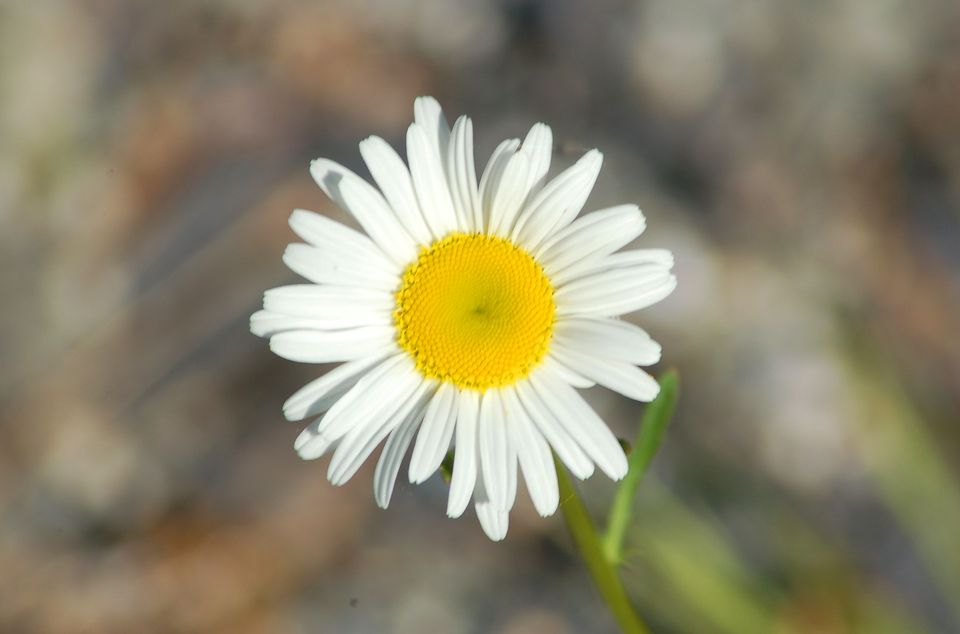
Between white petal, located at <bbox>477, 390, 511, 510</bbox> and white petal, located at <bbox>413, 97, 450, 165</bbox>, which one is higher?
white petal, located at <bbox>413, 97, 450, 165</bbox>

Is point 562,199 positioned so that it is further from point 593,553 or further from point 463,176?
point 593,553

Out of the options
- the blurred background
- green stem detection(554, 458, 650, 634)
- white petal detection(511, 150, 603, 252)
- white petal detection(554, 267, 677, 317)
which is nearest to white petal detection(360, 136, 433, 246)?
white petal detection(511, 150, 603, 252)

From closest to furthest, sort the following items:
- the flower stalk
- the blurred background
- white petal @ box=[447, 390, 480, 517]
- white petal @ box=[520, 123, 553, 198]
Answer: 1. white petal @ box=[447, 390, 480, 517]
2. white petal @ box=[520, 123, 553, 198]
3. the flower stalk
4. the blurred background

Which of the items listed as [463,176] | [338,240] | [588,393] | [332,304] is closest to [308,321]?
[332,304]

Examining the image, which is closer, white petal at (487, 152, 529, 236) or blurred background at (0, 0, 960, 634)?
white petal at (487, 152, 529, 236)

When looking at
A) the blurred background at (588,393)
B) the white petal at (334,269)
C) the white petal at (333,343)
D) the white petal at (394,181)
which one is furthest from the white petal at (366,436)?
the blurred background at (588,393)

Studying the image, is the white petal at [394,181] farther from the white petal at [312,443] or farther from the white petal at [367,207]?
the white petal at [312,443]

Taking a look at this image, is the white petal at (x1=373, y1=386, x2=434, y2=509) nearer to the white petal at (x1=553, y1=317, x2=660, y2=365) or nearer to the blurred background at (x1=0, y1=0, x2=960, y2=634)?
the white petal at (x1=553, y1=317, x2=660, y2=365)
